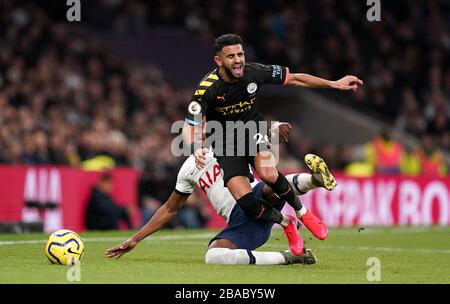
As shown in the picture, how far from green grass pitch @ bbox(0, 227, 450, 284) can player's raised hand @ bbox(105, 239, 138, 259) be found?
116 mm

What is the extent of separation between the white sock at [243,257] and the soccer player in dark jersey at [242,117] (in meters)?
0.36

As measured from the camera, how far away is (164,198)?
19844mm

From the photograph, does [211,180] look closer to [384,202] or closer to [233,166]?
[233,166]

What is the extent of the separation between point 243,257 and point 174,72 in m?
15.8

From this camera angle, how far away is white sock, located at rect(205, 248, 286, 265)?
10773mm

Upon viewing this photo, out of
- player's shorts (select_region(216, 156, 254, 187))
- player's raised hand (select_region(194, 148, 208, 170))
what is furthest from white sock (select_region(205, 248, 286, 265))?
player's raised hand (select_region(194, 148, 208, 170))

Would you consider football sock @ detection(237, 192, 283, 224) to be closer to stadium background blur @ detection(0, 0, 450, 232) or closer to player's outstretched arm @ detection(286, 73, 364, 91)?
player's outstretched arm @ detection(286, 73, 364, 91)

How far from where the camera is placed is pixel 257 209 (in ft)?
35.2

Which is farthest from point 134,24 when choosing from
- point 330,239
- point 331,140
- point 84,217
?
point 330,239

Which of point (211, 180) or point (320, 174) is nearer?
point (320, 174)

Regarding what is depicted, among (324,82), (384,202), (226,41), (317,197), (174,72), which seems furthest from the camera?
(174,72)

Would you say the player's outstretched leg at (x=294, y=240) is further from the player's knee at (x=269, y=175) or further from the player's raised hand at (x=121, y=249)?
the player's raised hand at (x=121, y=249)

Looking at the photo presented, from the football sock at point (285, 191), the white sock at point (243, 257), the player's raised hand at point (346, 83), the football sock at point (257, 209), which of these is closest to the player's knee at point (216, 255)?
the white sock at point (243, 257)

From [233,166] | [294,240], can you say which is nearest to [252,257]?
[294,240]
